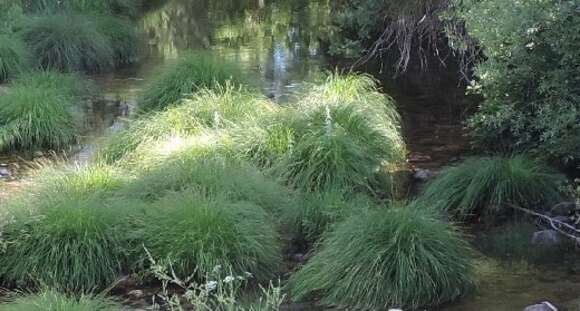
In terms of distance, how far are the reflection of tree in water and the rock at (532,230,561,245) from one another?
608 cm

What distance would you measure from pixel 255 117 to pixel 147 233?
306 cm

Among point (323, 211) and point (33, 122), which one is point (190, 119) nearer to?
point (33, 122)

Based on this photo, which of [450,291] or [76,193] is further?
[76,193]

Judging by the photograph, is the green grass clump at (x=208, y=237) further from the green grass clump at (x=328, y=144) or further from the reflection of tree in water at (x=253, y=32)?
the reflection of tree in water at (x=253, y=32)

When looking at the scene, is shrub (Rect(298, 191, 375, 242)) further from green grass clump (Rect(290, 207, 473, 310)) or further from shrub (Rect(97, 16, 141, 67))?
shrub (Rect(97, 16, 141, 67))

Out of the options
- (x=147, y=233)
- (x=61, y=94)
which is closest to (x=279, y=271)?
(x=147, y=233)

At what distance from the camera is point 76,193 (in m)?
7.23

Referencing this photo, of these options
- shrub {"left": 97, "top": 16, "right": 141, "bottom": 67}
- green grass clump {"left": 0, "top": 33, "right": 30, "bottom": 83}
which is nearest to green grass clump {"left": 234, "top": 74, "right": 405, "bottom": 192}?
green grass clump {"left": 0, "top": 33, "right": 30, "bottom": 83}

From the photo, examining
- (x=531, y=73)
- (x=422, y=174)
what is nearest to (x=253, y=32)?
(x=422, y=174)

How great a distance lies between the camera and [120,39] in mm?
15883

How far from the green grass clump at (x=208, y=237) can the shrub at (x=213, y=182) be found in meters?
0.44

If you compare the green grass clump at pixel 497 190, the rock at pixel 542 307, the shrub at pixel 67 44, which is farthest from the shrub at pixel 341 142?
the shrub at pixel 67 44

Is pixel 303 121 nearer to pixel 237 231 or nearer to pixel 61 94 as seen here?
pixel 237 231

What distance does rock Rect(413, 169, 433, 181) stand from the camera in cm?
884
